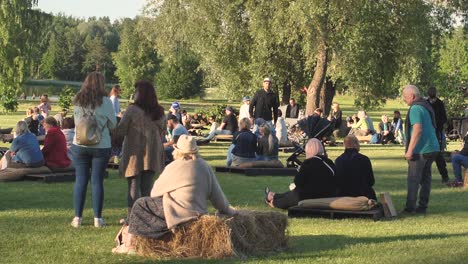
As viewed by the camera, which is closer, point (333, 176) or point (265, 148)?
point (333, 176)

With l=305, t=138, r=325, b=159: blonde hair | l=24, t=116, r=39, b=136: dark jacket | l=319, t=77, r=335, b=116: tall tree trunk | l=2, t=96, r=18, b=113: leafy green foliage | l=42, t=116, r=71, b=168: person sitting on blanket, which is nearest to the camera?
l=305, t=138, r=325, b=159: blonde hair

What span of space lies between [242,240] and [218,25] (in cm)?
2969

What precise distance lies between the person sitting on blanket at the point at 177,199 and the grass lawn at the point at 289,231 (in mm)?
316

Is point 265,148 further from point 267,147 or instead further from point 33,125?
point 33,125

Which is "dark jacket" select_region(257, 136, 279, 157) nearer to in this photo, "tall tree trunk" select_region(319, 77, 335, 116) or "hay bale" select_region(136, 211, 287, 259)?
"hay bale" select_region(136, 211, 287, 259)

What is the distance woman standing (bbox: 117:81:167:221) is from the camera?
33.0 ft

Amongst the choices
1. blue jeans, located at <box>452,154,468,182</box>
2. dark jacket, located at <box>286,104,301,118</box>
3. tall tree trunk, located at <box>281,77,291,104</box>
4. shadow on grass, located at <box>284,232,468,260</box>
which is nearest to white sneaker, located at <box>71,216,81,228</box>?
shadow on grass, located at <box>284,232,468,260</box>

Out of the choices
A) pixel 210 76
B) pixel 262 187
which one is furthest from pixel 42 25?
pixel 262 187

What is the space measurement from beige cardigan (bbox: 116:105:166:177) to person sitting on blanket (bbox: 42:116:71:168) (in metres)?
5.14

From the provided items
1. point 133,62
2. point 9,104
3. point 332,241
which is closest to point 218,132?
point 332,241

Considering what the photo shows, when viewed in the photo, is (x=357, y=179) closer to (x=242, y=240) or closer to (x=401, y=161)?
(x=242, y=240)

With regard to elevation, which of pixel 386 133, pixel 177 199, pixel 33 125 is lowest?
pixel 386 133

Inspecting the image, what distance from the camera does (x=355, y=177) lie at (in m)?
11.1

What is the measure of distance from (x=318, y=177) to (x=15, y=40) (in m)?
52.3
